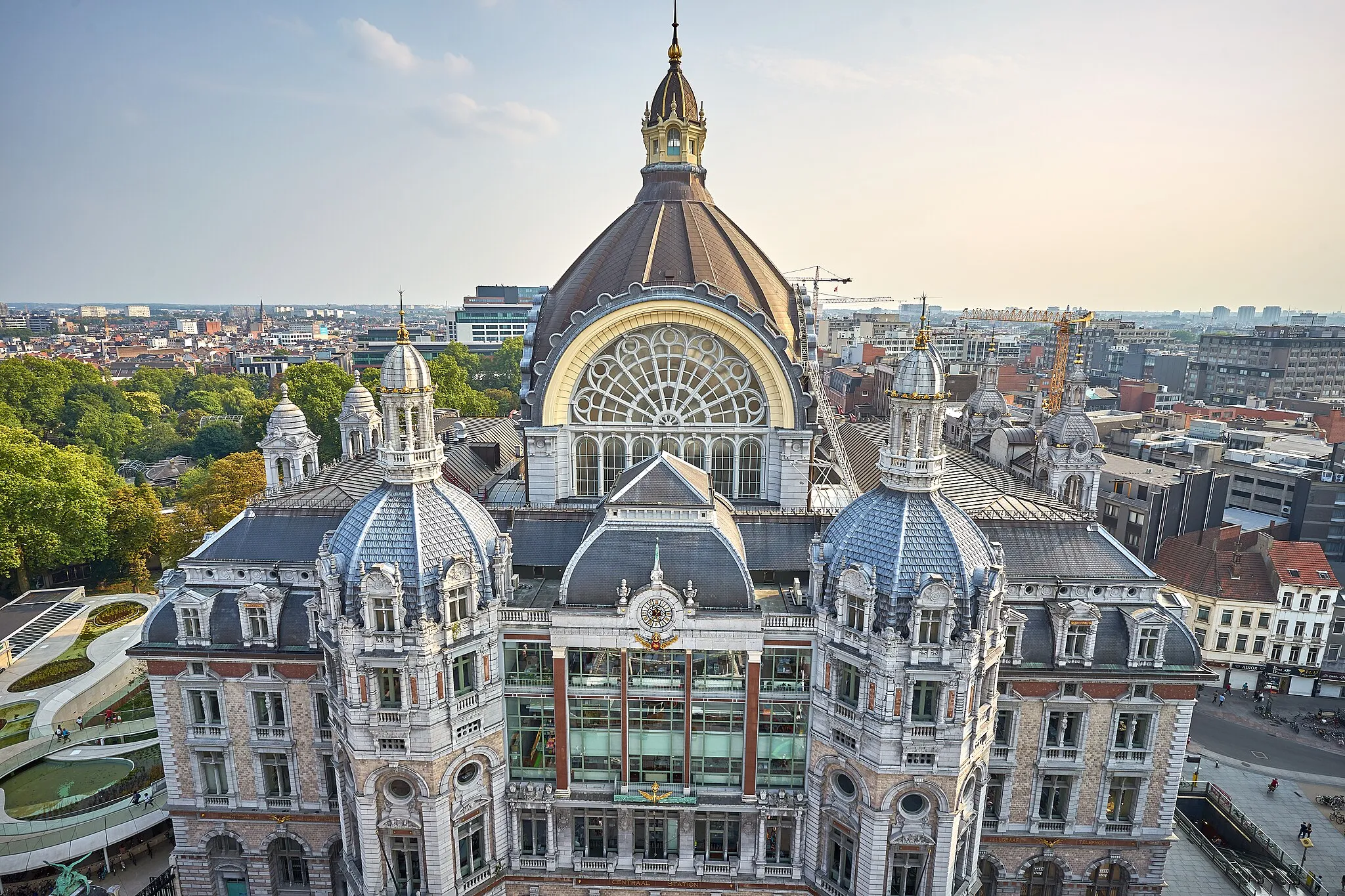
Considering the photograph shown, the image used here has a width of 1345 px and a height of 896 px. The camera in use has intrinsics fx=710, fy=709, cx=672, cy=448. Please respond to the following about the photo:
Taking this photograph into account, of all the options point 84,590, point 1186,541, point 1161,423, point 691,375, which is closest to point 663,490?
point 691,375

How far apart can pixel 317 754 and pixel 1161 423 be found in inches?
4758

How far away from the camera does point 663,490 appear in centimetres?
3338

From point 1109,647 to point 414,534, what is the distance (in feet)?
110

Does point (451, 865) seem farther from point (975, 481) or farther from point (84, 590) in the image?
point (84, 590)

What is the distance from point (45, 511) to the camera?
6781 cm

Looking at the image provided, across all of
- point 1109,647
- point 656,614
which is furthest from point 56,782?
point 1109,647

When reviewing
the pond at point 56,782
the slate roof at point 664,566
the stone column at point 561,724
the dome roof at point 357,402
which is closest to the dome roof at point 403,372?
the slate roof at point 664,566

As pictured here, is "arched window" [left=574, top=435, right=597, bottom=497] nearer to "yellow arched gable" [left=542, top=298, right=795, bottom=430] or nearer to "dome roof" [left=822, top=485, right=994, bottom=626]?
"yellow arched gable" [left=542, top=298, right=795, bottom=430]

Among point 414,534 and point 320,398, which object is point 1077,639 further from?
point 320,398

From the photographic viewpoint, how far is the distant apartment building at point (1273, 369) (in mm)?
153000

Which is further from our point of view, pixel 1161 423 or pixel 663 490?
pixel 1161 423

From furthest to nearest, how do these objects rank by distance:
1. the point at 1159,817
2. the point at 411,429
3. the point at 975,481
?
the point at 975,481
the point at 1159,817
the point at 411,429

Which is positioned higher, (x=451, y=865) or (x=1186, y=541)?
(x=1186, y=541)

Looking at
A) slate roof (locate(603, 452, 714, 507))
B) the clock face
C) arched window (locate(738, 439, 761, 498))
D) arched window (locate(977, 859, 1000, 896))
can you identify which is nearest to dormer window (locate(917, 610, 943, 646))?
slate roof (locate(603, 452, 714, 507))
